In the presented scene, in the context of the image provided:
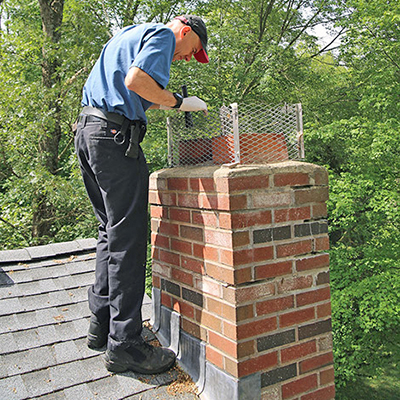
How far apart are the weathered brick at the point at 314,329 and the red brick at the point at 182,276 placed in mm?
555

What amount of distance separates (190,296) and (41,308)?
3.50ft

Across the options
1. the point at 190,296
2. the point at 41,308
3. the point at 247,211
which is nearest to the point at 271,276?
the point at 247,211

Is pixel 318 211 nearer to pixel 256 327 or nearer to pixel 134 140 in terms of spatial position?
pixel 256 327

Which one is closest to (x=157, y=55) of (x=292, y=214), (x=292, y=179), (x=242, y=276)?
(x=292, y=179)

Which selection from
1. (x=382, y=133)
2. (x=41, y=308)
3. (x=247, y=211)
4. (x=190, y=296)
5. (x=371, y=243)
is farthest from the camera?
(x=371, y=243)

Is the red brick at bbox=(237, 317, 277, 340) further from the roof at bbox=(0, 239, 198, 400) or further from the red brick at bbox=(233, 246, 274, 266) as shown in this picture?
the roof at bbox=(0, 239, 198, 400)

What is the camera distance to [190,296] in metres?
2.09

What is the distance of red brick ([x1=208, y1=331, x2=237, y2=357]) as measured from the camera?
175 centimetres

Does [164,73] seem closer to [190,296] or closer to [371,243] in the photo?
[190,296]

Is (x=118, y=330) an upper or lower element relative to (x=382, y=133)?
lower

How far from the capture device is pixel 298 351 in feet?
6.24

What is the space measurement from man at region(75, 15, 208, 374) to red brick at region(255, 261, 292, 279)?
2.02ft

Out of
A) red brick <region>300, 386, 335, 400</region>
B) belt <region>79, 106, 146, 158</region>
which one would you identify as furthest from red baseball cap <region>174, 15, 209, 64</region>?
red brick <region>300, 386, 335, 400</region>

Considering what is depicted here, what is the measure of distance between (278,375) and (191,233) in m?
0.74
